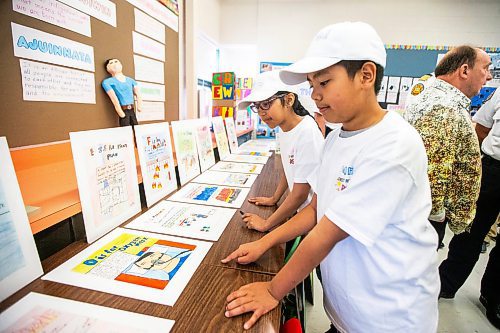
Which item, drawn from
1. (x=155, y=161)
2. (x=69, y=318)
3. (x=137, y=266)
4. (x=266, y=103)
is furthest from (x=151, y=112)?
(x=69, y=318)

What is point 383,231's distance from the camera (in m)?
0.67

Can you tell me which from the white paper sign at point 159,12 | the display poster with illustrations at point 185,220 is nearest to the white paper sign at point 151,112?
the white paper sign at point 159,12

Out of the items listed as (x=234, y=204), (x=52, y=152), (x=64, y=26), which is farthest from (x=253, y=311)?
(x=64, y=26)

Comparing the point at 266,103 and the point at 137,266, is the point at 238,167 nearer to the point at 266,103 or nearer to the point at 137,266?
the point at 266,103

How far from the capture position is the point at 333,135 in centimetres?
84

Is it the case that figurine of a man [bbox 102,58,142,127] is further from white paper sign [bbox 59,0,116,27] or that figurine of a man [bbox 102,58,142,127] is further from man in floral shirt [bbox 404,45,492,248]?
man in floral shirt [bbox 404,45,492,248]

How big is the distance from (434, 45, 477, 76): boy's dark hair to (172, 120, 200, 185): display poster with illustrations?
140 centimetres

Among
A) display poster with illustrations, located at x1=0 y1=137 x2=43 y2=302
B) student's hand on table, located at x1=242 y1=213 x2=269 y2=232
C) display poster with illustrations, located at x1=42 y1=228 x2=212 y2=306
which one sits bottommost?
display poster with illustrations, located at x1=42 y1=228 x2=212 y2=306

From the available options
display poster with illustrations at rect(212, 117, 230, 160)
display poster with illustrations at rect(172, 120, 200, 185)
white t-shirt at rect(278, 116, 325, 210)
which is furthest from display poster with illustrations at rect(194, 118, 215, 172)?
white t-shirt at rect(278, 116, 325, 210)

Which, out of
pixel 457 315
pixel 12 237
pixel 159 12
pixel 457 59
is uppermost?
pixel 159 12

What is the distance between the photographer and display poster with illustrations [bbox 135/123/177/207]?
1093mm

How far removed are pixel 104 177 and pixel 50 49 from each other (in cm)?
101

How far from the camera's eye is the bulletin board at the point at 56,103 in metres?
1.22

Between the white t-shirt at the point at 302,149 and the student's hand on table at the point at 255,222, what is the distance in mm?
223
